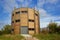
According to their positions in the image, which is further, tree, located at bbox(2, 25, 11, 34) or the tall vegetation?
tree, located at bbox(2, 25, 11, 34)

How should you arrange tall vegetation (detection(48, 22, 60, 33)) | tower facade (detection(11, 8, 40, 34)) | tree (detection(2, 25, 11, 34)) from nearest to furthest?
tower facade (detection(11, 8, 40, 34)) → tall vegetation (detection(48, 22, 60, 33)) → tree (detection(2, 25, 11, 34))

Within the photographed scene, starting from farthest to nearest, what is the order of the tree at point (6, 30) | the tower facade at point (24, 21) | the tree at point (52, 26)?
the tree at point (6, 30) → the tree at point (52, 26) → the tower facade at point (24, 21)

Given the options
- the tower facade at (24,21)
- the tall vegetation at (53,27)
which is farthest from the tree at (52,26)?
the tower facade at (24,21)

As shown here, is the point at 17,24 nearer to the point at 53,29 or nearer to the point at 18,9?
the point at 18,9

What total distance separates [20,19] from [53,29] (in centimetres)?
1183

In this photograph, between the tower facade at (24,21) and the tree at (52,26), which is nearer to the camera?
the tower facade at (24,21)

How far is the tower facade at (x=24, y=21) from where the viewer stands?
3481cm

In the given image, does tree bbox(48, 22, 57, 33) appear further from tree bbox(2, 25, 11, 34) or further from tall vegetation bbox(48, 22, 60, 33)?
tree bbox(2, 25, 11, 34)

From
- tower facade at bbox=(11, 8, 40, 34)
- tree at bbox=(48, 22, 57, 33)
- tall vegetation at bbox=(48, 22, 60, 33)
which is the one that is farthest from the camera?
tree at bbox=(48, 22, 57, 33)

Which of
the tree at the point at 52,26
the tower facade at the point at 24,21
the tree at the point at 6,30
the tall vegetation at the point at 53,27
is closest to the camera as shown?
the tower facade at the point at 24,21

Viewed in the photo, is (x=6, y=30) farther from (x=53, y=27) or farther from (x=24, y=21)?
(x=53, y=27)

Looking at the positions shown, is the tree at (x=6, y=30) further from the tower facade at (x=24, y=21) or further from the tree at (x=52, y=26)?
the tree at (x=52, y=26)

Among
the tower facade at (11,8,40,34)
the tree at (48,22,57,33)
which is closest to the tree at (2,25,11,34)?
the tower facade at (11,8,40,34)

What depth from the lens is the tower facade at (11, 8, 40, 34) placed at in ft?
114
